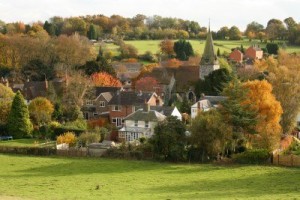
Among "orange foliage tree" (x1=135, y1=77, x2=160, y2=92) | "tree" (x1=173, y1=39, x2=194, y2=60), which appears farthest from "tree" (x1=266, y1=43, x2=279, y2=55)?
"orange foliage tree" (x1=135, y1=77, x2=160, y2=92)

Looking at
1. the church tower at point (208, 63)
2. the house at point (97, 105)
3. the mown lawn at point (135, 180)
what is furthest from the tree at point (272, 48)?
the mown lawn at point (135, 180)

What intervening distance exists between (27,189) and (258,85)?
24021 mm

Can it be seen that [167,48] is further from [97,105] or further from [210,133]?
[210,133]

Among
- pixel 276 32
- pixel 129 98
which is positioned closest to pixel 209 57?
pixel 129 98

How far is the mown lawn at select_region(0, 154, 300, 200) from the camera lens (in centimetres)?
3011

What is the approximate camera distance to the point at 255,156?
4200cm

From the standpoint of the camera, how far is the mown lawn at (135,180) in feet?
98.8

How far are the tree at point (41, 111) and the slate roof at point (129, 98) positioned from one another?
7415 mm

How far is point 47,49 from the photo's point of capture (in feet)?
307

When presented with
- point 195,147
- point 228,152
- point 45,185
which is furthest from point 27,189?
point 228,152

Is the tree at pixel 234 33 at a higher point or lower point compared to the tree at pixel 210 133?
higher

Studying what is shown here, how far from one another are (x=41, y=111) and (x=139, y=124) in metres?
12.1

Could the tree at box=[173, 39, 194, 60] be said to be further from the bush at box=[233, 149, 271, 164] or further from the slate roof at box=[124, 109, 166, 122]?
the bush at box=[233, 149, 271, 164]

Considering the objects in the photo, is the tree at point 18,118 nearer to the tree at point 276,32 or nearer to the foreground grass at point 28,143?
the foreground grass at point 28,143
